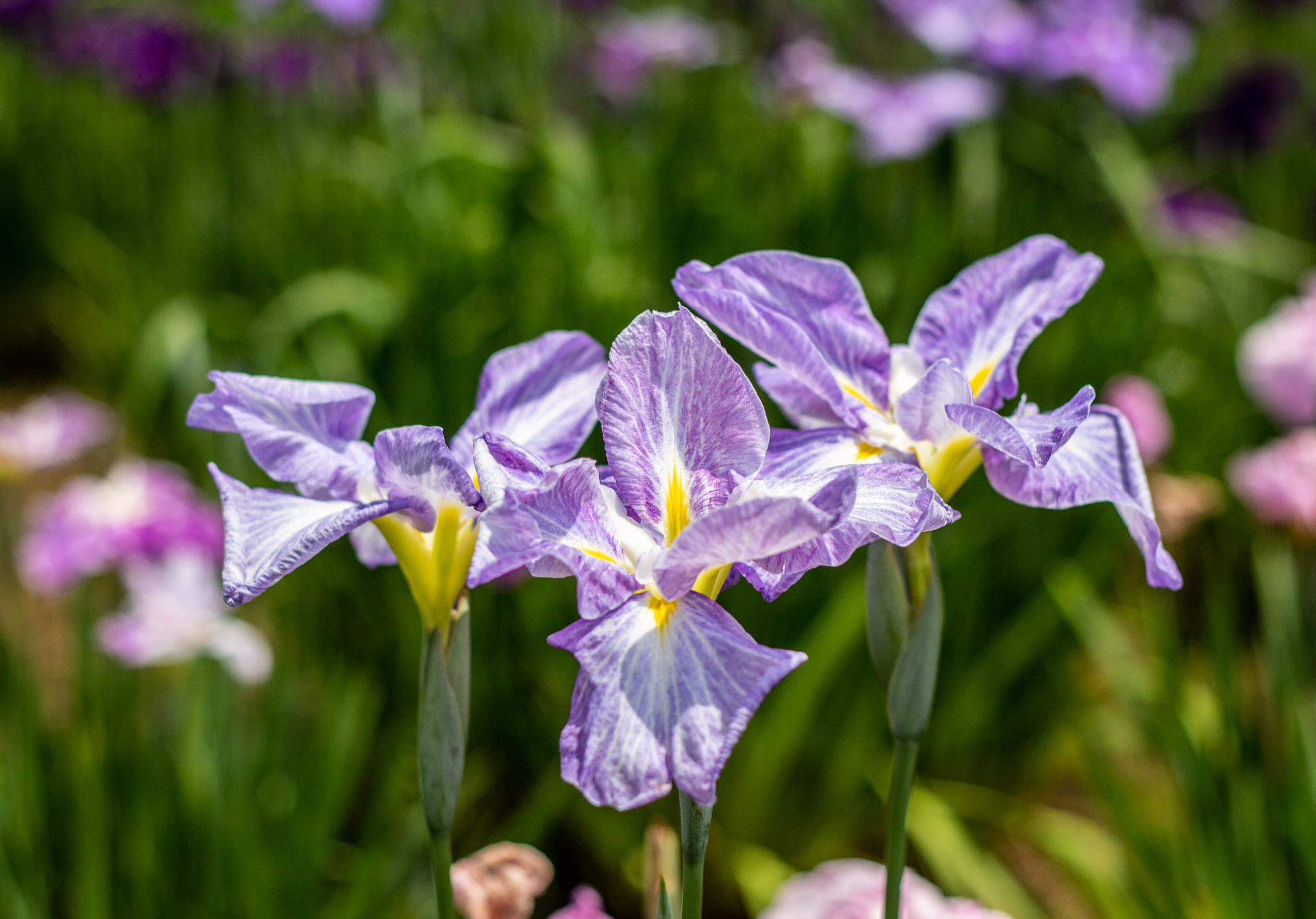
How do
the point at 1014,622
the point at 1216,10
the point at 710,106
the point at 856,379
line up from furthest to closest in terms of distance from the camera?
the point at 1216,10 < the point at 710,106 < the point at 1014,622 < the point at 856,379

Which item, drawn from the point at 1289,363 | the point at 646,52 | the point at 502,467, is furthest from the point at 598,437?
the point at 646,52

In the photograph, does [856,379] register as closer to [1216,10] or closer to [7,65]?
[7,65]

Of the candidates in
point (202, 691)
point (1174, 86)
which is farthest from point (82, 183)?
point (1174, 86)

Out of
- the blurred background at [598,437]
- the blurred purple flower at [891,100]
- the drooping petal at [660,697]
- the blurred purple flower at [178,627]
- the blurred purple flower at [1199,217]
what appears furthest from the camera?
the blurred purple flower at [1199,217]

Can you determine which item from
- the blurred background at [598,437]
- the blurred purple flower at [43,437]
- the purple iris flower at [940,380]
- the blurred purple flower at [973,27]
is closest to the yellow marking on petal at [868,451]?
the purple iris flower at [940,380]

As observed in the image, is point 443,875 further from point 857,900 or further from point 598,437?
point 598,437

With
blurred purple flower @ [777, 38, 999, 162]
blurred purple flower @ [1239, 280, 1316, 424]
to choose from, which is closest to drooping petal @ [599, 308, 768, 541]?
blurred purple flower @ [1239, 280, 1316, 424]

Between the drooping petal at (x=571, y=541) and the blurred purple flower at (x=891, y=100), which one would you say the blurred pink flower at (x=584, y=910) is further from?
the blurred purple flower at (x=891, y=100)
